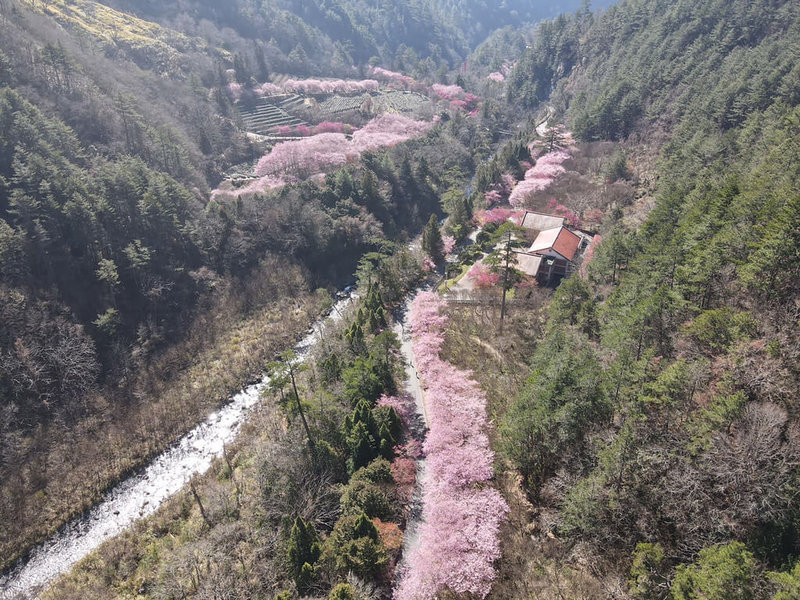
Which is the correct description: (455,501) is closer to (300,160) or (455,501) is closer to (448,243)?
(448,243)

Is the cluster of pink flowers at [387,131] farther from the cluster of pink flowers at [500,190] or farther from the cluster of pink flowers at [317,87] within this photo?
the cluster of pink flowers at [317,87]

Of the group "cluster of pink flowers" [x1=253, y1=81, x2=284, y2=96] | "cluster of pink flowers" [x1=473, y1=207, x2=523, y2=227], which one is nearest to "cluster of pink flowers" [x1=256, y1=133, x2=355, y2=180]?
"cluster of pink flowers" [x1=473, y1=207, x2=523, y2=227]

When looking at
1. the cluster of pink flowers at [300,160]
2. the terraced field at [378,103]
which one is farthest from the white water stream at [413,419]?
the terraced field at [378,103]

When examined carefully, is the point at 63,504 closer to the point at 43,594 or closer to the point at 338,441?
the point at 43,594

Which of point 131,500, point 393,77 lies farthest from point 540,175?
point 393,77

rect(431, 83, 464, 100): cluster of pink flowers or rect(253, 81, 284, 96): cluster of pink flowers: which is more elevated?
rect(431, 83, 464, 100): cluster of pink flowers

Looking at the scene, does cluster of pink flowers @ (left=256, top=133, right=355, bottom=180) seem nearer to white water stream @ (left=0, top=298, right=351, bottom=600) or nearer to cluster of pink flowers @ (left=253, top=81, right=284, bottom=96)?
cluster of pink flowers @ (left=253, top=81, right=284, bottom=96)
